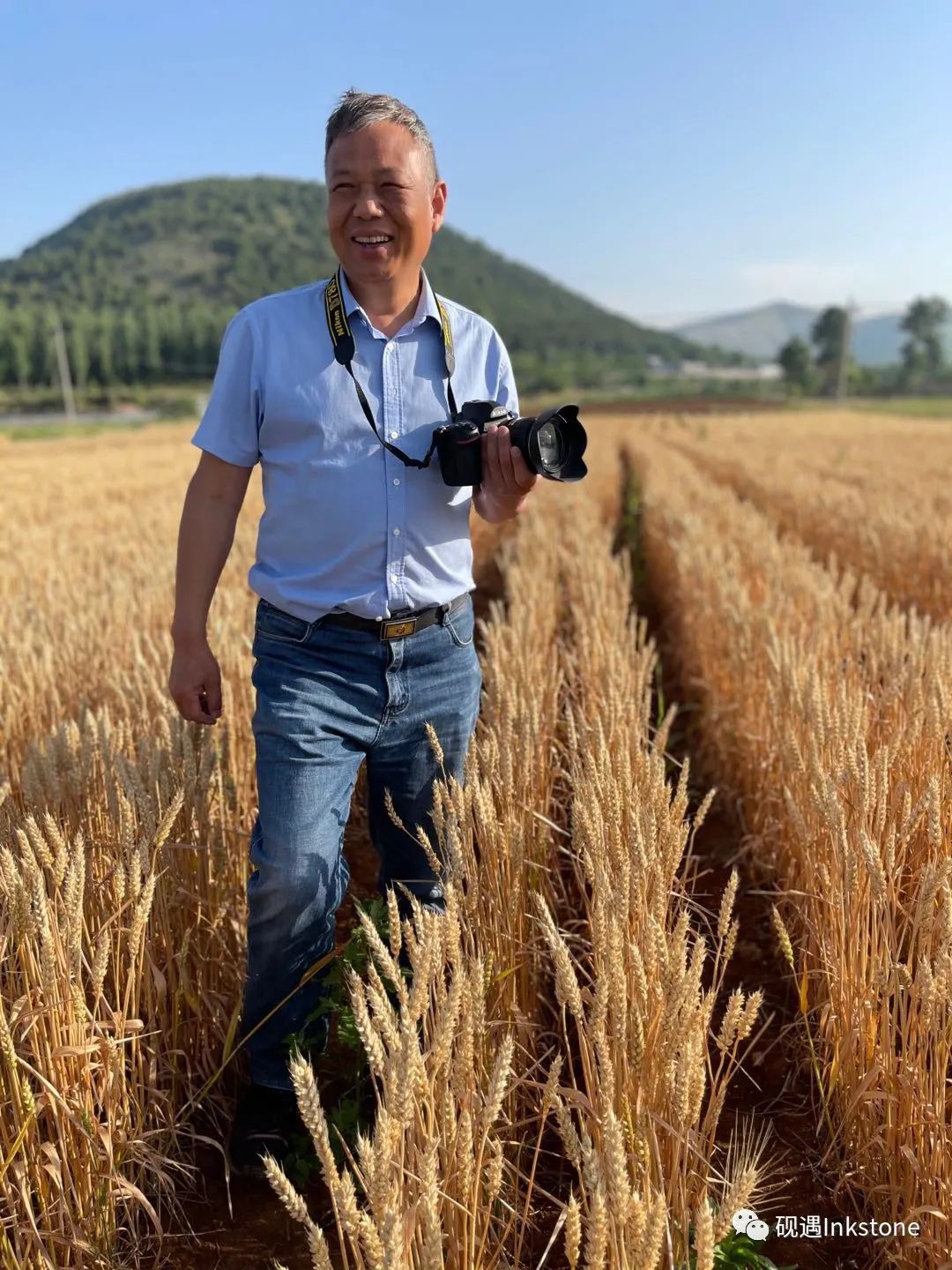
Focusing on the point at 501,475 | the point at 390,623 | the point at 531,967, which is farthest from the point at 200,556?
the point at 531,967

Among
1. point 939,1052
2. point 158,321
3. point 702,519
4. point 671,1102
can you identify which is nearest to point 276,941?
point 671,1102

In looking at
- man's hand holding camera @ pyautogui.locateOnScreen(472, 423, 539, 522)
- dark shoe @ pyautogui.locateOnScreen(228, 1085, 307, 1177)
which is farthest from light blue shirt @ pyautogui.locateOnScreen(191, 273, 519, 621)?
dark shoe @ pyautogui.locateOnScreen(228, 1085, 307, 1177)

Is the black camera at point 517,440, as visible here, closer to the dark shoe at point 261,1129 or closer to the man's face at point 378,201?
the man's face at point 378,201

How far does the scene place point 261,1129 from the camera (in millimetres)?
1716

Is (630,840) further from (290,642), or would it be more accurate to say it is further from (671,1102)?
(290,642)

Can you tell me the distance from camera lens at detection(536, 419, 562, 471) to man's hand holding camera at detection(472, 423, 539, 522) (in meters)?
0.03

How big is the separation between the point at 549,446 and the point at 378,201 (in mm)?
552

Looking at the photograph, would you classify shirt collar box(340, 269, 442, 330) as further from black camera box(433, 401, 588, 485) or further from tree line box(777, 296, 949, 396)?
tree line box(777, 296, 949, 396)

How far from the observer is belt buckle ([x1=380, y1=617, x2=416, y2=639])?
5.93ft

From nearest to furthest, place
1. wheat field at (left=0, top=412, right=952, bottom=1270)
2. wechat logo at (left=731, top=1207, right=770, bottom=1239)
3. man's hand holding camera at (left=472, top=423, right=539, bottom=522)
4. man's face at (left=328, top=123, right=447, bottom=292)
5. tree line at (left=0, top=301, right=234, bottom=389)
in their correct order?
wheat field at (left=0, top=412, right=952, bottom=1270) < wechat logo at (left=731, top=1207, right=770, bottom=1239) < man's face at (left=328, top=123, right=447, bottom=292) < man's hand holding camera at (left=472, top=423, right=539, bottom=522) < tree line at (left=0, top=301, right=234, bottom=389)

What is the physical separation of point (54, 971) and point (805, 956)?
5.18 feet

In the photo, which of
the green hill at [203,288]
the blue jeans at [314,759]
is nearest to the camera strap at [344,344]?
the blue jeans at [314,759]

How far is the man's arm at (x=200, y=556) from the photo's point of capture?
179 cm

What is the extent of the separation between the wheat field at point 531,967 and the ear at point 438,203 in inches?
40.3
